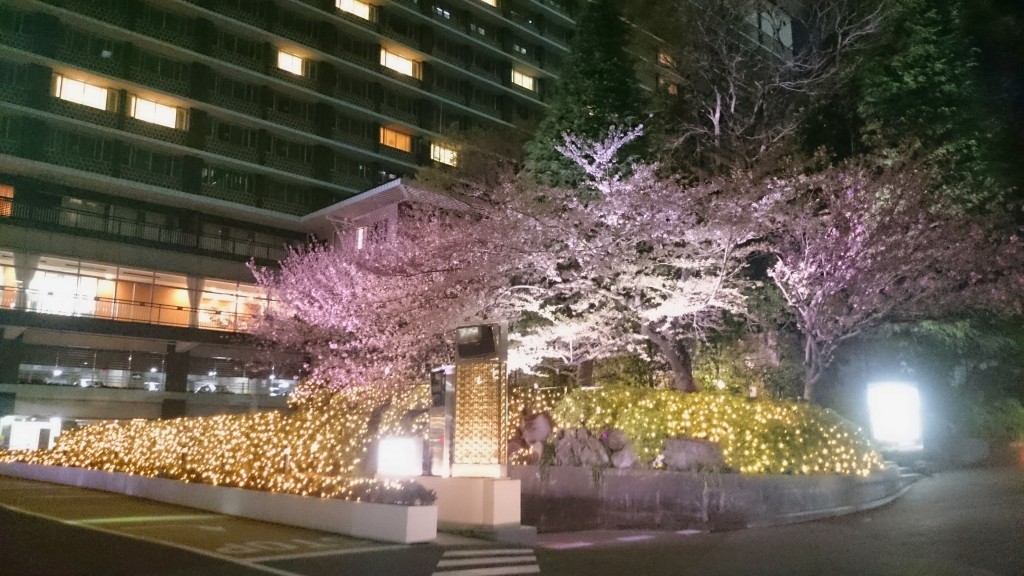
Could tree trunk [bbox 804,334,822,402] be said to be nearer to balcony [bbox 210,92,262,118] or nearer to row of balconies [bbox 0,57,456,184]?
row of balconies [bbox 0,57,456,184]

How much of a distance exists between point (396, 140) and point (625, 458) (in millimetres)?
39004

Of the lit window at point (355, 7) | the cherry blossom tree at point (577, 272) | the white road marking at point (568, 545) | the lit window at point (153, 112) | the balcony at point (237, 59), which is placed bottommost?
the white road marking at point (568, 545)

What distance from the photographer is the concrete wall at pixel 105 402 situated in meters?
32.5

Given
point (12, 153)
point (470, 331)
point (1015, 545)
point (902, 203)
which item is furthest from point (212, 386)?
point (1015, 545)

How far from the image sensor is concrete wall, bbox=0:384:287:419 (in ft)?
107

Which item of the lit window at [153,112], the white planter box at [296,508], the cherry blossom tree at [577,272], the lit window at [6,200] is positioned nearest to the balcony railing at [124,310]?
the lit window at [6,200]

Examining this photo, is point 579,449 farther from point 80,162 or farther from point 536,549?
point 80,162

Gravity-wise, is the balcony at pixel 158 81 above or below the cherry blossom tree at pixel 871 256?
above

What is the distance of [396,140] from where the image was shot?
165 feet

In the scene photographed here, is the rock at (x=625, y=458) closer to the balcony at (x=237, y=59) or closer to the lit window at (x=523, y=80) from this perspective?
the balcony at (x=237, y=59)

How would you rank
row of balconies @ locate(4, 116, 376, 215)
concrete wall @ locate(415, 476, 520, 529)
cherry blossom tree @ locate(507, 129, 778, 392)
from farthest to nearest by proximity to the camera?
row of balconies @ locate(4, 116, 376, 215) < cherry blossom tree @ locate(507, 129, 778, 392) < concrete wall @ locate(415, 476, 520, 529)

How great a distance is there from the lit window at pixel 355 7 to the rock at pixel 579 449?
39274 millimetres

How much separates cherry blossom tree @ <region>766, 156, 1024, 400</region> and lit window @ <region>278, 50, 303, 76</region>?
34408 millimetres

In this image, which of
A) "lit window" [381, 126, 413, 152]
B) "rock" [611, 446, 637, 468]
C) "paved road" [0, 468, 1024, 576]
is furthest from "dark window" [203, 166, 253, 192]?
"rock" [611, 446, 637, 468]
